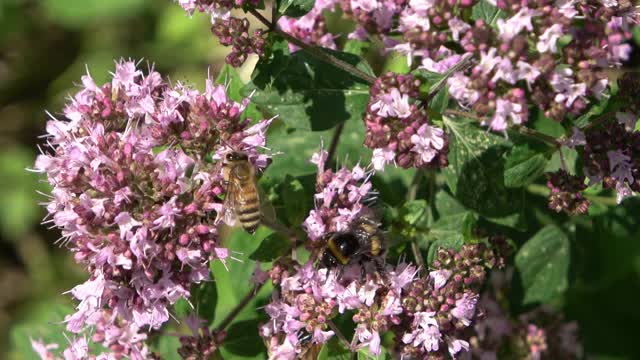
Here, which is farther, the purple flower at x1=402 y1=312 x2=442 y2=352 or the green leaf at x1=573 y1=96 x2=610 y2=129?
the green leaf at x1=573 y1=96 x2=610 y2=129

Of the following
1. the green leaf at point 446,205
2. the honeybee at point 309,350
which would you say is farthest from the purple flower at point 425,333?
the green leaf at point 446,205

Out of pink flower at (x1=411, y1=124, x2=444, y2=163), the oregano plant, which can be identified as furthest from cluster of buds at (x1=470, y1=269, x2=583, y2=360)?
pink flower at (x1=411, y1=124, x2=444, y2=163)

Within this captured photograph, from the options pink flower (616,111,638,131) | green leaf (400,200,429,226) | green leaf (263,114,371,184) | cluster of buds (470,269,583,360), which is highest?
pink flower (616,111,638,131)

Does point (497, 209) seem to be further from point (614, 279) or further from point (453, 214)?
point (614, 279)

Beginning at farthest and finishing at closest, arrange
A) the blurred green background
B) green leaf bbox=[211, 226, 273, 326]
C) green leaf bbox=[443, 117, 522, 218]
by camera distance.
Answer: the blurred green background < green leaf bbox=[211, 226, 273, 326] < green leaf bbox=[443, 117, 522, 218]

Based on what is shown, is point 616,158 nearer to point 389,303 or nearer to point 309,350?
point 389,303

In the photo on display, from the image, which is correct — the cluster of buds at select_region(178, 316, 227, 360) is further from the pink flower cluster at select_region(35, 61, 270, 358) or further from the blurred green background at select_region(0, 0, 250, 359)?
the blurred green background at select_region(0, 0, 250, 359)

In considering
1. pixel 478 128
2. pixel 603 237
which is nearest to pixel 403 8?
pixel 478 128
